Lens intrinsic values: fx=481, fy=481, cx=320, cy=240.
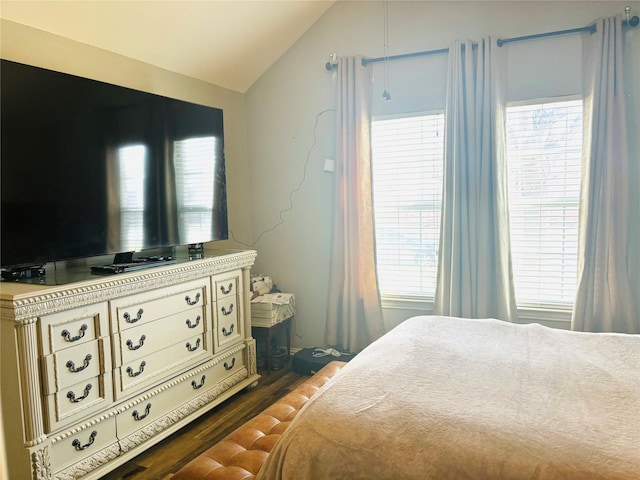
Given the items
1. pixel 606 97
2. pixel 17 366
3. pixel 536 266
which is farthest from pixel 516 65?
pixel 17 366

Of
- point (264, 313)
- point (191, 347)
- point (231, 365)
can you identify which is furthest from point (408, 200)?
point (191, 347)

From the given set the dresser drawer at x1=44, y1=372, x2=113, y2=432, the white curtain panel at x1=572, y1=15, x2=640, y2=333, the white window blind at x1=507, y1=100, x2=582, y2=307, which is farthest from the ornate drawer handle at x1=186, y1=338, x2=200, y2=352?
the white curtain panel at x1=572, y1=15, x2=640, y2=333

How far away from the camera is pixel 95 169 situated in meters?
2.39

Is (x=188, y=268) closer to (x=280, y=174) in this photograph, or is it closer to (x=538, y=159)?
(x=280, y=174)

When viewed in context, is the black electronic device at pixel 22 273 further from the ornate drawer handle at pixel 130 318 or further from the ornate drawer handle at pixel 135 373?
the ornate drawer handle at pixel 135 373

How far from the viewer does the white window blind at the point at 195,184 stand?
2.97 m

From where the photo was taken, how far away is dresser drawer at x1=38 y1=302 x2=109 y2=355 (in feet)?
6.40

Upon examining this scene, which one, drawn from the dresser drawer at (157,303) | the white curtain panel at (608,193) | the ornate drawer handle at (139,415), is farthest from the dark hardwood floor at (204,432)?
the white curtain panel at (608,193)

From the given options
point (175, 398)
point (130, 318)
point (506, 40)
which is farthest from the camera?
point (506, 40)

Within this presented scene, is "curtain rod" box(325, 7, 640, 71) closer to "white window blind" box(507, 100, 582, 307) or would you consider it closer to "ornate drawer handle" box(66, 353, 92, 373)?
"white window blind" box(507, 100, 582, 307)

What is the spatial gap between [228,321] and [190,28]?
1.89 metres

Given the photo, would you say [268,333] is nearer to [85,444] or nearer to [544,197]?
[85,444]

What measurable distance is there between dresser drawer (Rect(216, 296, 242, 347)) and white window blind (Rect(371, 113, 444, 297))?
1.16 meters

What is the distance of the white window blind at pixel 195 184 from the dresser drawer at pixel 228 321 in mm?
449
